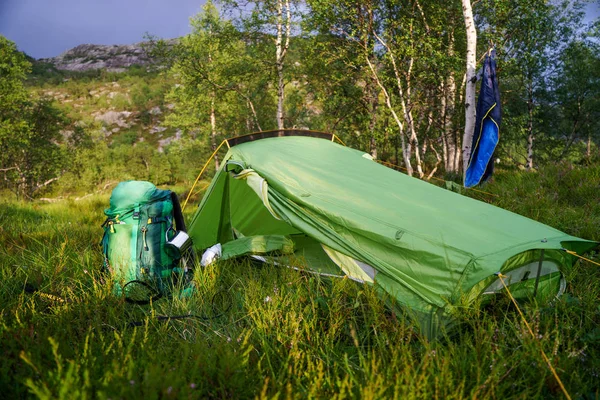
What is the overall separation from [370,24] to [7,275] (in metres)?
10.4

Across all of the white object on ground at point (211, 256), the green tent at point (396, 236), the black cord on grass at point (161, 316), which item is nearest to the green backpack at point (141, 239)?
the white object on ground at point (211, 256)

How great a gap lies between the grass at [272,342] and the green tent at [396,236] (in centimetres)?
15

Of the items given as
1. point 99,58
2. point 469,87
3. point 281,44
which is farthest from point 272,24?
point 99,58

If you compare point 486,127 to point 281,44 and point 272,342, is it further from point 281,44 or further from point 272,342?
point 281,44

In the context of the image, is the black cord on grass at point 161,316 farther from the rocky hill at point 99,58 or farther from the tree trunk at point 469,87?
the rocky hill at point 99,58

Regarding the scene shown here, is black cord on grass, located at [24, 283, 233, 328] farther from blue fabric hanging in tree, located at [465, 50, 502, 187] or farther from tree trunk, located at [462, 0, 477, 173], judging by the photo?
tree trunk, located at [462, 0, 477, 173]

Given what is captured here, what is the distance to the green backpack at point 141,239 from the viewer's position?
2.92m

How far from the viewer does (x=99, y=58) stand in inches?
5399

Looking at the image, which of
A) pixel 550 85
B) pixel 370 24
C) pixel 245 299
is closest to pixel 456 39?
pixel 370 24

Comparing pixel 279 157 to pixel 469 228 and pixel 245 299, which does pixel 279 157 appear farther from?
pixel 469 228

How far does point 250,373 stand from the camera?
1.68 meters

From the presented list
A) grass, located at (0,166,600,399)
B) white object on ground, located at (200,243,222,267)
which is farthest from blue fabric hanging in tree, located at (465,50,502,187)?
white object on ground, located at (200,243,222,267)

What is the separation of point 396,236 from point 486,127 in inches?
210

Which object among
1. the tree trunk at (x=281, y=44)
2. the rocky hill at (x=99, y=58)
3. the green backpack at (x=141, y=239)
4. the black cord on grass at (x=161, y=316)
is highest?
the rocky hill at (x=99, y=58)
